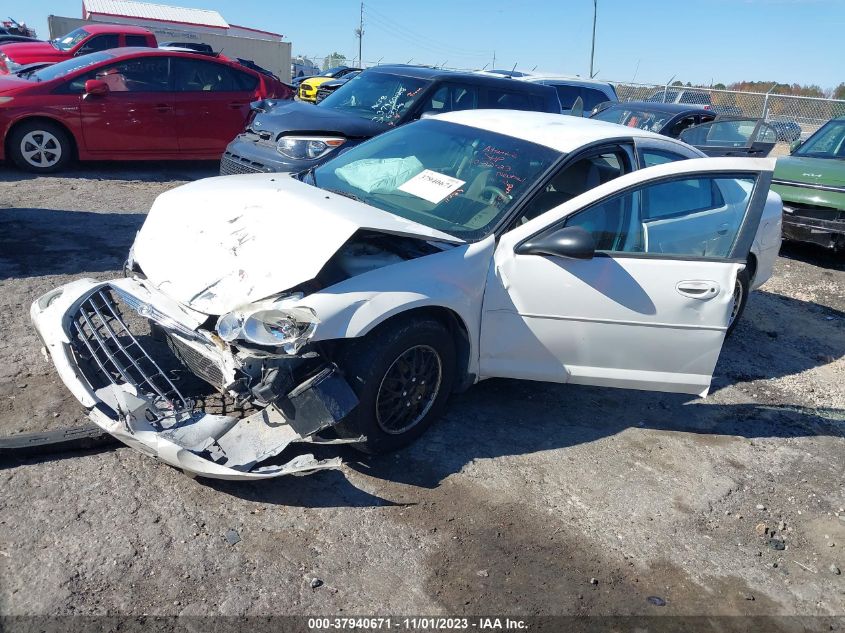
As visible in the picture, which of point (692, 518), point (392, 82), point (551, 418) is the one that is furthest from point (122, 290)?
point (392, 82)

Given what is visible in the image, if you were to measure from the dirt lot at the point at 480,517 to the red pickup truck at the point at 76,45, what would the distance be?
44.6 feet

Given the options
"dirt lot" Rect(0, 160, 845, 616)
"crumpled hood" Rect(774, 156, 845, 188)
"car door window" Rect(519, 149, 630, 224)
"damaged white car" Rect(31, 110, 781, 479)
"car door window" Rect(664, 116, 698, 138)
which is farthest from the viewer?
"car door window" Rect(664, 116, 698, 138)

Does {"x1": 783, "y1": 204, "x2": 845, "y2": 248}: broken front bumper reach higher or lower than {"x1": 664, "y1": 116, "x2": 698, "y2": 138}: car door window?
lower

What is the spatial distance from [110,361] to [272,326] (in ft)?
3.51

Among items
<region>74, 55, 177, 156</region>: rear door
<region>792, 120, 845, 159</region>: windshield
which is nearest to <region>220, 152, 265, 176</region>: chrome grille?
<region>74, 55, 177, 156</region>: rear door

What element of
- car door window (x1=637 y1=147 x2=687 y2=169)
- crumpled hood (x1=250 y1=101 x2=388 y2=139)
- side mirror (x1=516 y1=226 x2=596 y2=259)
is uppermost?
car door window (x1=637 y1=147 x2=687 y2=169)

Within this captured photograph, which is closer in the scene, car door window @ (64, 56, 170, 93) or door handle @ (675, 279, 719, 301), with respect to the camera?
door handle @ (675, 279, 719, 301)

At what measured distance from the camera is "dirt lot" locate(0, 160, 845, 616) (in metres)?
2.80

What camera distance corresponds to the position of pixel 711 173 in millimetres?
4141

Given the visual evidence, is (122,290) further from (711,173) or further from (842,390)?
(842,390)

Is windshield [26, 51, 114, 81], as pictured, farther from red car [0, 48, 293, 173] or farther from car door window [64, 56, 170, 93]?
car door window [64, 56, 170, 93]

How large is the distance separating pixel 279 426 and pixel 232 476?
0.40m

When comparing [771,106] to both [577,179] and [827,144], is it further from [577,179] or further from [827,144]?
[577,179]

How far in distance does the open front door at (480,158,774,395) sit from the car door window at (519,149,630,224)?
0.18m
